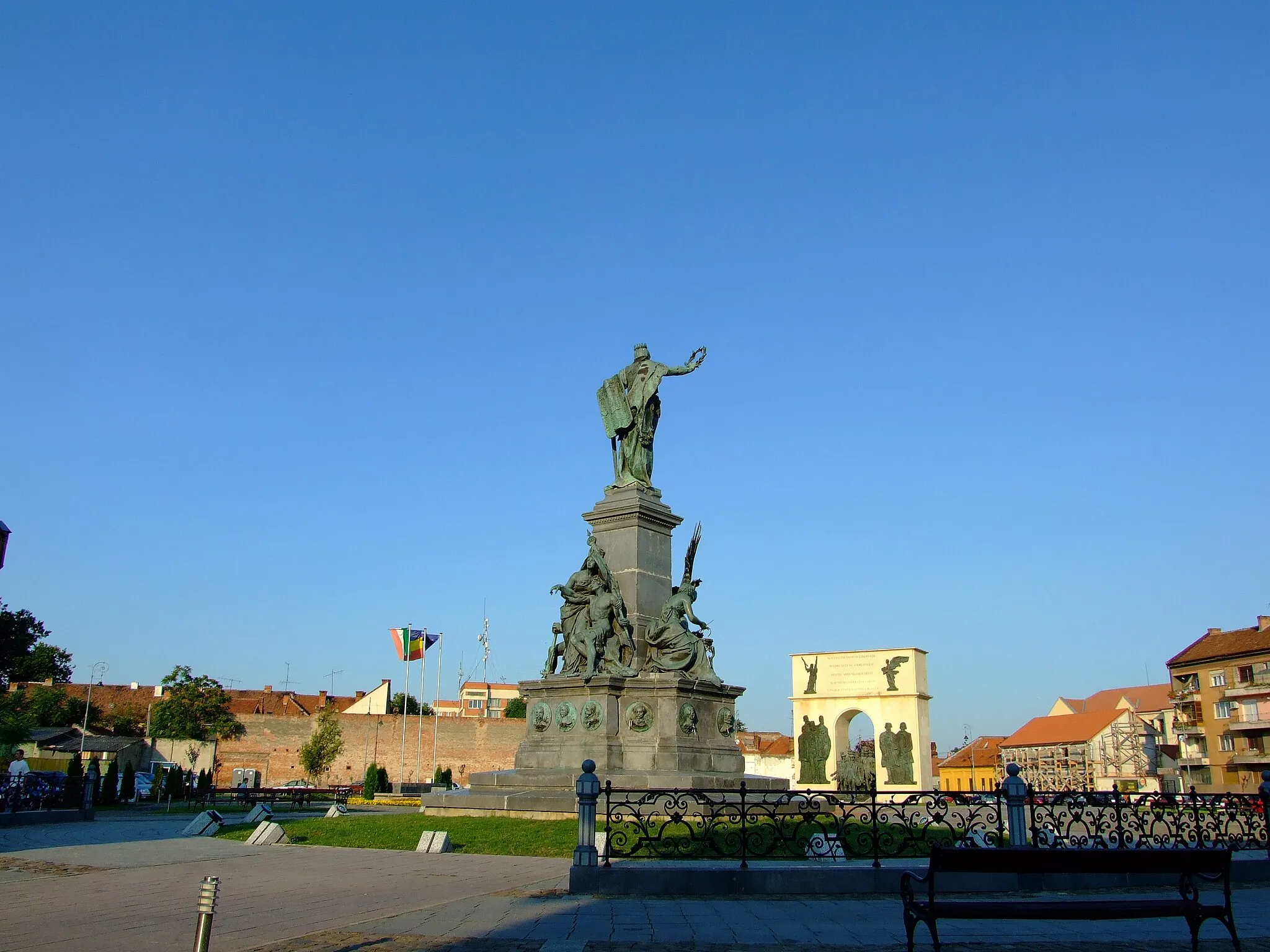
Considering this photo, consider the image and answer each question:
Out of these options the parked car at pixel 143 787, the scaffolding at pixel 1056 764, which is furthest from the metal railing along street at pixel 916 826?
the scaffolding at pixel 1056 764

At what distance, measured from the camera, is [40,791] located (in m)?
25.9

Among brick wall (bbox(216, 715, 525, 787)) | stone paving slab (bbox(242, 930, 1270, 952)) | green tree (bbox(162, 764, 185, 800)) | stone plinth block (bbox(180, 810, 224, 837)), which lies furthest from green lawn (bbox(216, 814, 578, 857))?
brick wall (bbox(216, 715, 525, 787))

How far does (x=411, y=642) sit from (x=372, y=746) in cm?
1809

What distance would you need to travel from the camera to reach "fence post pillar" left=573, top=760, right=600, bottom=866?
11.2m

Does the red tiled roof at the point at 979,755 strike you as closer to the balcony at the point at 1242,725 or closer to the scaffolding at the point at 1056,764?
the scaffolding at the point at 1056,764

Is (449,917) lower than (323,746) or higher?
lower

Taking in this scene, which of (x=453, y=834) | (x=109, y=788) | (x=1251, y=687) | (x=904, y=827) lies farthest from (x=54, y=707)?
(x=1251, y=687)

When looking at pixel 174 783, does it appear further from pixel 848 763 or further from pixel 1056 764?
pixel 1056 764

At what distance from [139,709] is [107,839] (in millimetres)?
59292

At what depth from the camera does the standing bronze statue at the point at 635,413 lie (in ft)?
76.1

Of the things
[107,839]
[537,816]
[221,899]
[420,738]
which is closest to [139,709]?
[420,738]

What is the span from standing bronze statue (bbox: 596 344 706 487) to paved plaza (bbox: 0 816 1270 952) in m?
10.6

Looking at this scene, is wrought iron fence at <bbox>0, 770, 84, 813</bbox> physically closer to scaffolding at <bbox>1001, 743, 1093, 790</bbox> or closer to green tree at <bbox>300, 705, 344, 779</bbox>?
green tree at <bbox>300, 705, 344, 779</bbox>

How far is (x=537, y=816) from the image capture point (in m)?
18.2
